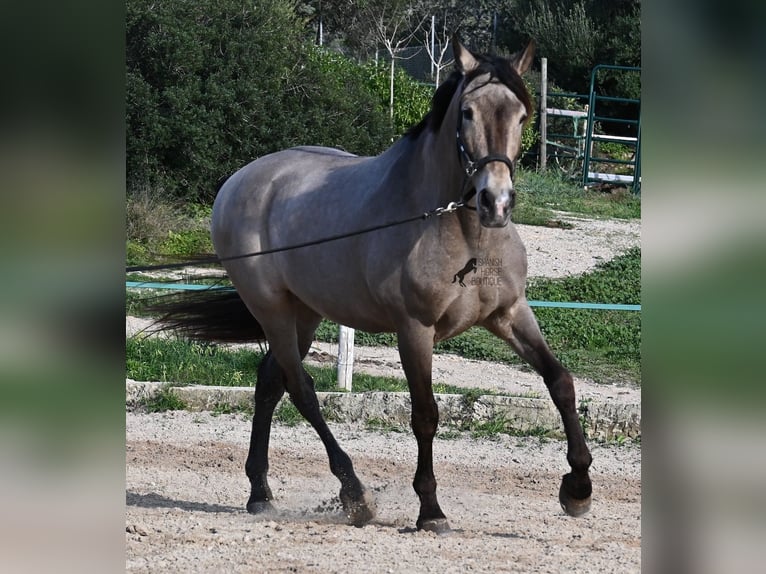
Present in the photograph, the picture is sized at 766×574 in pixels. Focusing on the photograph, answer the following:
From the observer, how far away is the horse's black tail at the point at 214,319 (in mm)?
5719

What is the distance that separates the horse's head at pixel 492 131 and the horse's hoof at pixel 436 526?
1.38m

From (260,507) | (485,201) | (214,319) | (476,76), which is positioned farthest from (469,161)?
(214,319)

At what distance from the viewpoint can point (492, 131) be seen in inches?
151

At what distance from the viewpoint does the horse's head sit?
368 cm

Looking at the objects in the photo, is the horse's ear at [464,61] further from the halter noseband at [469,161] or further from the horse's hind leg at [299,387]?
the horse's hind leg at [299,387]

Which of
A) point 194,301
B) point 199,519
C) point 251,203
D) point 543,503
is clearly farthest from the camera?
point 194,301

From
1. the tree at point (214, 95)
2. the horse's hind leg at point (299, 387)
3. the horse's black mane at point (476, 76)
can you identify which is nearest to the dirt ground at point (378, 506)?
the horse's hind leg at point (299, 387)

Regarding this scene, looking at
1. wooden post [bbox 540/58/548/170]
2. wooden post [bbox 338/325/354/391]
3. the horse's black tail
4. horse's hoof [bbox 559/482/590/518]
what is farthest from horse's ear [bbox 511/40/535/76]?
wooden post [bbox 540/58/548/170]
